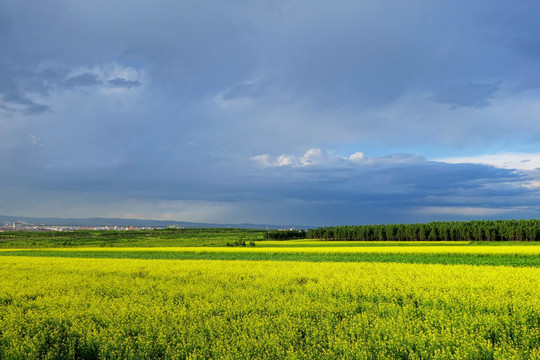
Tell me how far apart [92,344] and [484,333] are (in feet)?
39.8

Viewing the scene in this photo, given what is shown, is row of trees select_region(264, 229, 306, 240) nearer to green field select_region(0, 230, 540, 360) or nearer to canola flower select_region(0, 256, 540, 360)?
green field select_region(0, 230, 540, 360)

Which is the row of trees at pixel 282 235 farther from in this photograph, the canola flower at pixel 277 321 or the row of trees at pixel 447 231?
the canola flower at pixel 277 321

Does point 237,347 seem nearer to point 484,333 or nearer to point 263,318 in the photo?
point 263,318

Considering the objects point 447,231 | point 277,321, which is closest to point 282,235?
point 447,231

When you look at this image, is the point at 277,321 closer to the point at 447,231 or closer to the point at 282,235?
the point at 282,235

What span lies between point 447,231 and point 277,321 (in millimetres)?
130876

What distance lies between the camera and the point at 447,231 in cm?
12350

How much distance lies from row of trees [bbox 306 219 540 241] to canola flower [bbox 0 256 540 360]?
116962 millimetres

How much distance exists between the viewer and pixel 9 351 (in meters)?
9.68

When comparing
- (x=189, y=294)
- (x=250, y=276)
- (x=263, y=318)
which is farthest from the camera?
(x=250, y=276)

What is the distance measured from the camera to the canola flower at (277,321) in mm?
9336

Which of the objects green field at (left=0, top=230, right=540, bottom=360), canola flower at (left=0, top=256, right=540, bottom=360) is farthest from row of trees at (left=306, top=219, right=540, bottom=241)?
canola flower at (left=0, top=256, right=540, bottom=360)

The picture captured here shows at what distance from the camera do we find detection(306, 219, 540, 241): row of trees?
113 meters

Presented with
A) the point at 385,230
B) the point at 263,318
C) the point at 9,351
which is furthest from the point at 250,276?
the point at 385,230
